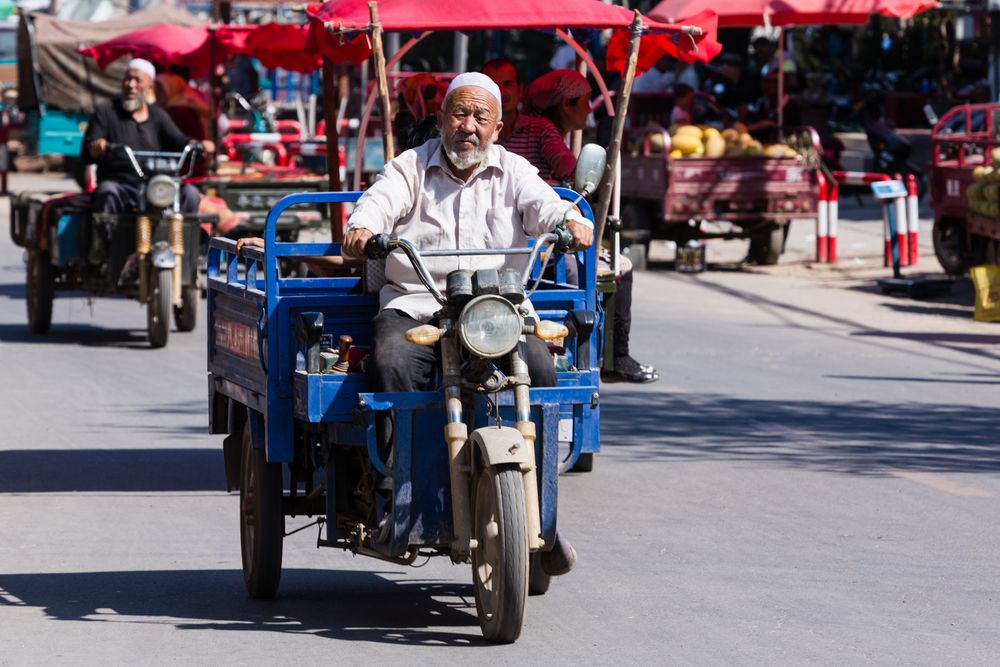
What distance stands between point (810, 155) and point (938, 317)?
180 inches

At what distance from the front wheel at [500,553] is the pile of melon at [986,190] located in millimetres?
12501

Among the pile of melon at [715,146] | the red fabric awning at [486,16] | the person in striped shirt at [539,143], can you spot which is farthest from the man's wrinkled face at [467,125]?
the pile of melon at [715,146]

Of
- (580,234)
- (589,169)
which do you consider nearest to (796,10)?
(589,169)

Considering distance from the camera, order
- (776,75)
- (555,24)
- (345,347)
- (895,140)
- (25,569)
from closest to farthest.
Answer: (345,347), (25,569), (555,24), (776,75), (895,140)

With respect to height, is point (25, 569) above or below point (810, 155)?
below

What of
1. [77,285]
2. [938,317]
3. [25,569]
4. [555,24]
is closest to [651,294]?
[938,317]

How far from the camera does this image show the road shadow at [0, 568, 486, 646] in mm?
6453

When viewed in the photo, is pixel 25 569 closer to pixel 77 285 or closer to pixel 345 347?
pixel 345 347

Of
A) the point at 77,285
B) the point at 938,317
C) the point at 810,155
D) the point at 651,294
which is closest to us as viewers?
the point at 77,285

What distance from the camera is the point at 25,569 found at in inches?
294

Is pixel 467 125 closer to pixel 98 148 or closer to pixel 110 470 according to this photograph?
pixel 110 470

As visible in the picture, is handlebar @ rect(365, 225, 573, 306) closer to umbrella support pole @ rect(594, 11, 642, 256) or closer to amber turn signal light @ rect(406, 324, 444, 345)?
amber turn signal light @ rect(406, 324, 444, 345)

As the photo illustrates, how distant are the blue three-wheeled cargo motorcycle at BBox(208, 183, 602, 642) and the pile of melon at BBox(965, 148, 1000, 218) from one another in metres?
11.4

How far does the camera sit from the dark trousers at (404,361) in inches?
244
